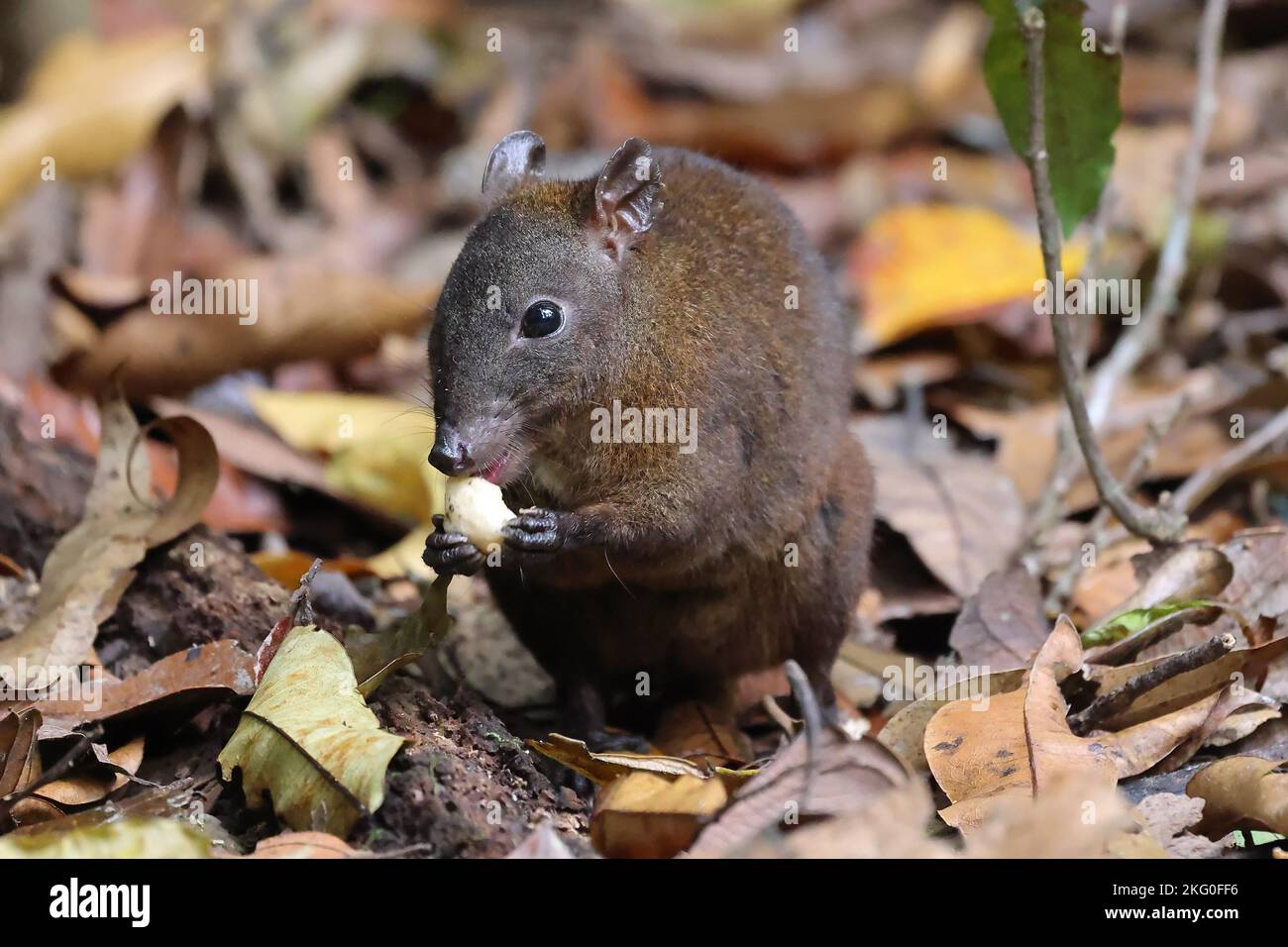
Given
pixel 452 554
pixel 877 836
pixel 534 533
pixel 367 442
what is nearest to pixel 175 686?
pixel 452 554

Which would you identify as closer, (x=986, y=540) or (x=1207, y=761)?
(x=1207, y=761)

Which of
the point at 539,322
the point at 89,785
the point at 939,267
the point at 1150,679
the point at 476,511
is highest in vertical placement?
the point at 939,267

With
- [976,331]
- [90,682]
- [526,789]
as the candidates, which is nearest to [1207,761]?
[526,789]

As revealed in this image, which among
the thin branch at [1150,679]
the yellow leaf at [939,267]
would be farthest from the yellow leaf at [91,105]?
the thin branch at [1150,679]

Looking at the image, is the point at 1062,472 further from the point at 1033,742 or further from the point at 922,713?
the point at 1033,742

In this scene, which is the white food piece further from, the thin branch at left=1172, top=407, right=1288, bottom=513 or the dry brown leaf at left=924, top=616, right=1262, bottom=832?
the thin branch at left=1172, top=407, right=1288, bottom=513

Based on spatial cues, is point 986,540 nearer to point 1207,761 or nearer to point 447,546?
point 1207,761

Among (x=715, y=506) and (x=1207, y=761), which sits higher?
(x=715, y=506)
